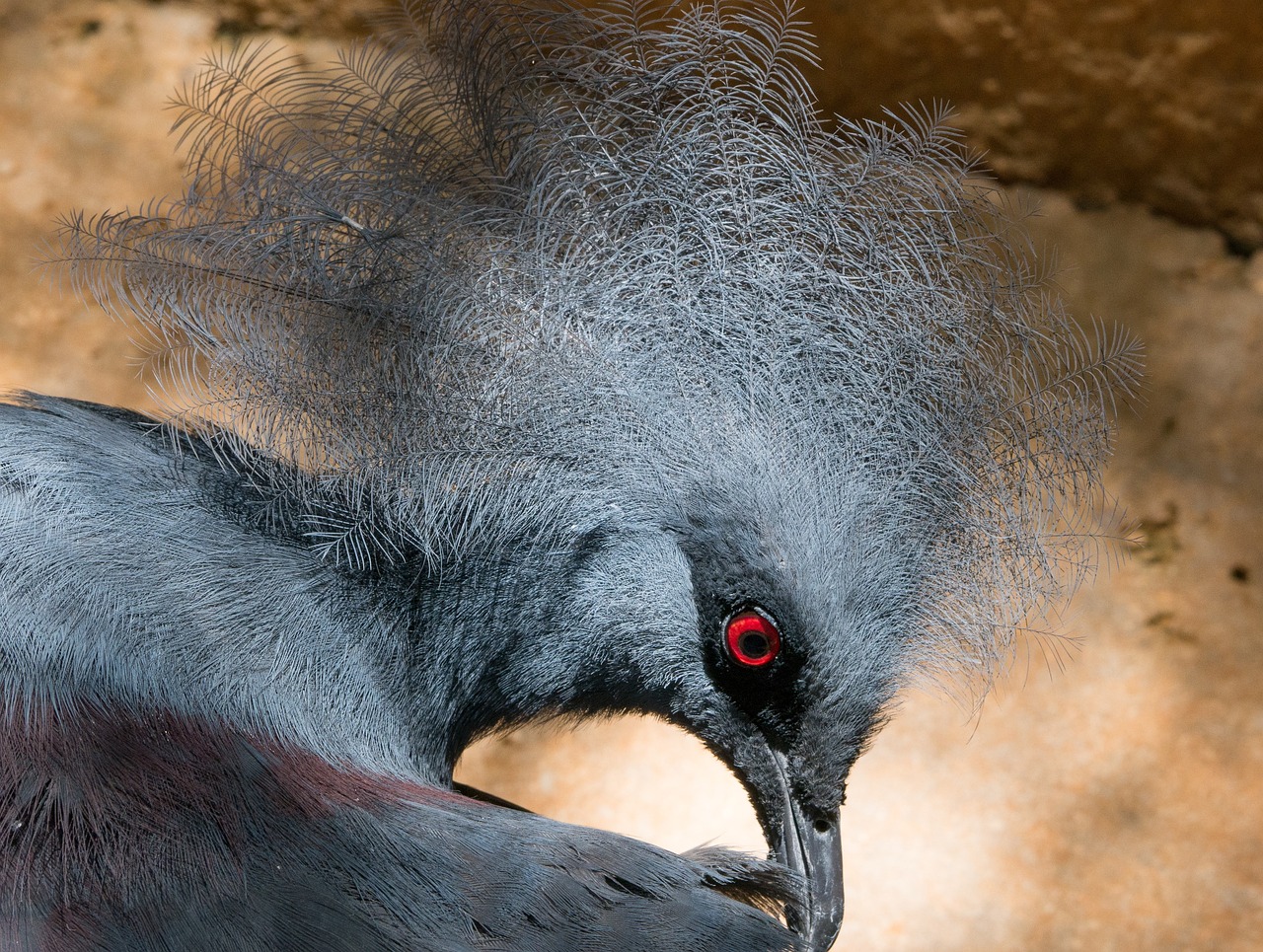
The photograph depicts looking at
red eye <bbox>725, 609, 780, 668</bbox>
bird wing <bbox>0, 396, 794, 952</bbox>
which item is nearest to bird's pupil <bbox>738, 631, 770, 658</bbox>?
red eye <bbox>725, 609, 780, 668</bbox>

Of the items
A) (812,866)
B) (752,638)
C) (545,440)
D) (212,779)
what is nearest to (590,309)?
(545,440)

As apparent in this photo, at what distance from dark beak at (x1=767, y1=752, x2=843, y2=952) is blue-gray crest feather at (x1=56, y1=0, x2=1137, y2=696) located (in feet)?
0.78

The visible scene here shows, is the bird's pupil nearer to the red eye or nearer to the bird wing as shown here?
the red eye

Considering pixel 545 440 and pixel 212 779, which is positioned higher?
pixel 545 440

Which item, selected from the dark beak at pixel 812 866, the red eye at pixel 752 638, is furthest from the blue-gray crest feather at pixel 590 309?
the dark beak at pixel 812 866

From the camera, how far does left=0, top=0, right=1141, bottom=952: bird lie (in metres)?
1.25

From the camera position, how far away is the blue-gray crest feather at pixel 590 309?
1.30 m

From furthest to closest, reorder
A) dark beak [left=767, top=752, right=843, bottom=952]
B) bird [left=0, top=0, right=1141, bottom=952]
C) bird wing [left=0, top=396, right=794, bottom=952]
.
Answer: dark beak [left=767, top=752, right=843, bottom=952], bird [left=0, top=0, right=1141, bottom=952], bird wing [left=0, top=396, right=794, bottom=952]

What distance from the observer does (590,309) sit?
51.3 inches

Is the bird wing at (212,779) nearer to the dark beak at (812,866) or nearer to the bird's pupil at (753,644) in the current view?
the dark beak at (812,866)

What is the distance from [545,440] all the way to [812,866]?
62 cm

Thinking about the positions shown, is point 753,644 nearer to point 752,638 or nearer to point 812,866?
point 752,638

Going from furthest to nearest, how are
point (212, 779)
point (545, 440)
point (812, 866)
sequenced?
1. point (812, 866)
2. point (545, 440)
3. point (212, 779)

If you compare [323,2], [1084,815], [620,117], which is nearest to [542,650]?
[620,117]
